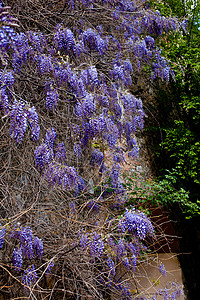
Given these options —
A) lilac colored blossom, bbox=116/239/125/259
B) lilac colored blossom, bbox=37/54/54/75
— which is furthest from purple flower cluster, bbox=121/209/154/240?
lilac colored blossom, bbox=37/54/54/75

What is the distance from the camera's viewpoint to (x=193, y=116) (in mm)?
5379

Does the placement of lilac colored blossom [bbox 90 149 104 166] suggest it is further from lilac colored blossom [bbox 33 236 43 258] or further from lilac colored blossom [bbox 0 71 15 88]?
lilac colored blossom [bbox 0 71 15 88]

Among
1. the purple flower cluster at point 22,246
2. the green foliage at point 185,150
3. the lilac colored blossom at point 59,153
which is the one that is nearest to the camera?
the purple flower cluster at point 22,246

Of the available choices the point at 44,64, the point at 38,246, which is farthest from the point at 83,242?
the point at 44,64

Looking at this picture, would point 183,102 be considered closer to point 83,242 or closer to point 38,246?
point 83,242

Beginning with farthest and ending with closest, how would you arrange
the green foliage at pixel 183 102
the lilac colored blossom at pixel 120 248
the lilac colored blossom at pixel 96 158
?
1. the green foliage at pixel 183 102
2. the lilac colored blossom at pixel 96 158
3. the lilac colored blossom at pixel 120 248

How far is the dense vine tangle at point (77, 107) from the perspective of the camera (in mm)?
2229

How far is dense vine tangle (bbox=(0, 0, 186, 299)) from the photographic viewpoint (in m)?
2.23

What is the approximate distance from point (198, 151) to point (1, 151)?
341 centimetres

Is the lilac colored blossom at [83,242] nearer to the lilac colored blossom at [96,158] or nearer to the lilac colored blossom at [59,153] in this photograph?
the lilac colored blossom at [59,153]

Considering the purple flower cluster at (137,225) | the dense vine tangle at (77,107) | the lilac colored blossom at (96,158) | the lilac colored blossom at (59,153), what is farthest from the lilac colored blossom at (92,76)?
the purple flower cluster at (137,225)

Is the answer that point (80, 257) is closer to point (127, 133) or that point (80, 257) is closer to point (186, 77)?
point (127, 133)

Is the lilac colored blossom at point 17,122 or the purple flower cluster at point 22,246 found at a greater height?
the lilac colored blossom at point 17,122

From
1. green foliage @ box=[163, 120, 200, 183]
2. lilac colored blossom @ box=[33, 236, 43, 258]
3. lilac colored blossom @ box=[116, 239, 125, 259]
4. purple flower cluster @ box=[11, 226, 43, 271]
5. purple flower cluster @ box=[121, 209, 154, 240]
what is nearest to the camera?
purple flower cluster @ box=[11, 226, 43, 271]
